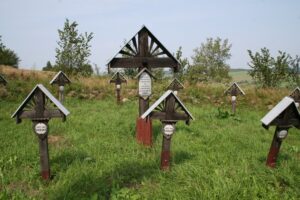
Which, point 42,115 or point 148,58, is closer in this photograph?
point 42,115

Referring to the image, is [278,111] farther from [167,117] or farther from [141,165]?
[141,165]

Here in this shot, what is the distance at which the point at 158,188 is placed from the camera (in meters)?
5.52

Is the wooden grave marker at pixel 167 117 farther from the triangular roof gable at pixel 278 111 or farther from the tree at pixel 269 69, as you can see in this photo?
the tree at pixel 269 69

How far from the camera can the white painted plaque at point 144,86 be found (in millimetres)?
8805

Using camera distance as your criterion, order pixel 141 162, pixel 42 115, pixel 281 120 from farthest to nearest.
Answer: pixel 141 162
pixel 281 120
pixel 42 115

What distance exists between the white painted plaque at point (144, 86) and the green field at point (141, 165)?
4.85 feet

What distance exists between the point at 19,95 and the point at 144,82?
37.5 ft

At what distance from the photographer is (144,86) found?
8.82m

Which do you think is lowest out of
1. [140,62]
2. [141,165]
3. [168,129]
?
[141,165]

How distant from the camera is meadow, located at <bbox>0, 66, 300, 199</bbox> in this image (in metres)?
5.31

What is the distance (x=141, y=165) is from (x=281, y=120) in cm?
338

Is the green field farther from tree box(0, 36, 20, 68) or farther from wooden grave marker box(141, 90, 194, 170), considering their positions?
tree box(0, 36, 20, 68)

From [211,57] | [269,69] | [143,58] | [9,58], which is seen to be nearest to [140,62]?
[143,58]

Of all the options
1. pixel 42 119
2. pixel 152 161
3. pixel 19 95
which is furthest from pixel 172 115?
pixel 19 95
